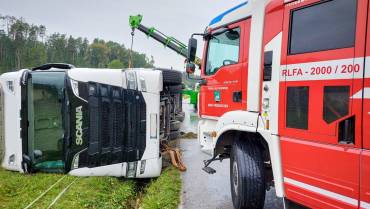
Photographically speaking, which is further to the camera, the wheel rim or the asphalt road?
the asphalt road

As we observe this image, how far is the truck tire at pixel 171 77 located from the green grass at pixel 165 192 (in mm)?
1791

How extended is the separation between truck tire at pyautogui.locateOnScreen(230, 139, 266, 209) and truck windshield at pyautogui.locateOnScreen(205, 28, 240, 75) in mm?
1054

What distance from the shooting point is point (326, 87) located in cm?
289

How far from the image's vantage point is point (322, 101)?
2932mm

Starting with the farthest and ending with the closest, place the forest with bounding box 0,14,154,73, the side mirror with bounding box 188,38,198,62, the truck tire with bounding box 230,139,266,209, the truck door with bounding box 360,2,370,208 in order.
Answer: the forest with bounding box 0,14,154,73 < the side mirror with bounding box 188,38,198,62 < the truck tire with bounding box 230,139,266,209 < the truck door with bounding box 360,2,370,208

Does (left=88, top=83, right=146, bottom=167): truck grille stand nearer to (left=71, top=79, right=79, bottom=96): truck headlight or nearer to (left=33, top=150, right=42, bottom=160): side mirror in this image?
(left=71, top=79, right=79, bottom=96): truck headlight

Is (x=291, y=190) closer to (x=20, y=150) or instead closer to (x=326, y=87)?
(x=326, y=87)

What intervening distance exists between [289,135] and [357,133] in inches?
27.4

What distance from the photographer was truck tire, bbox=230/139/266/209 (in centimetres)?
388

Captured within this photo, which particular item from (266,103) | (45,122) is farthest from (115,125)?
(266,103)

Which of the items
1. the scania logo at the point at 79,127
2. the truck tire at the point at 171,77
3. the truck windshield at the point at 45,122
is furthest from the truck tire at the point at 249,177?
the truck tire at the point at 171,77

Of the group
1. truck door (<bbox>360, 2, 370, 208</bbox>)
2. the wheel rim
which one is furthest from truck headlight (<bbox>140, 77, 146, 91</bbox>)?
truck door (<bbox>360, 2, 370, 208</bbox>)

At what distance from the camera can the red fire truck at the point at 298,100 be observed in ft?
8.80

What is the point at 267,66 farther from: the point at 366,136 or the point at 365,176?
the point at 365,176
